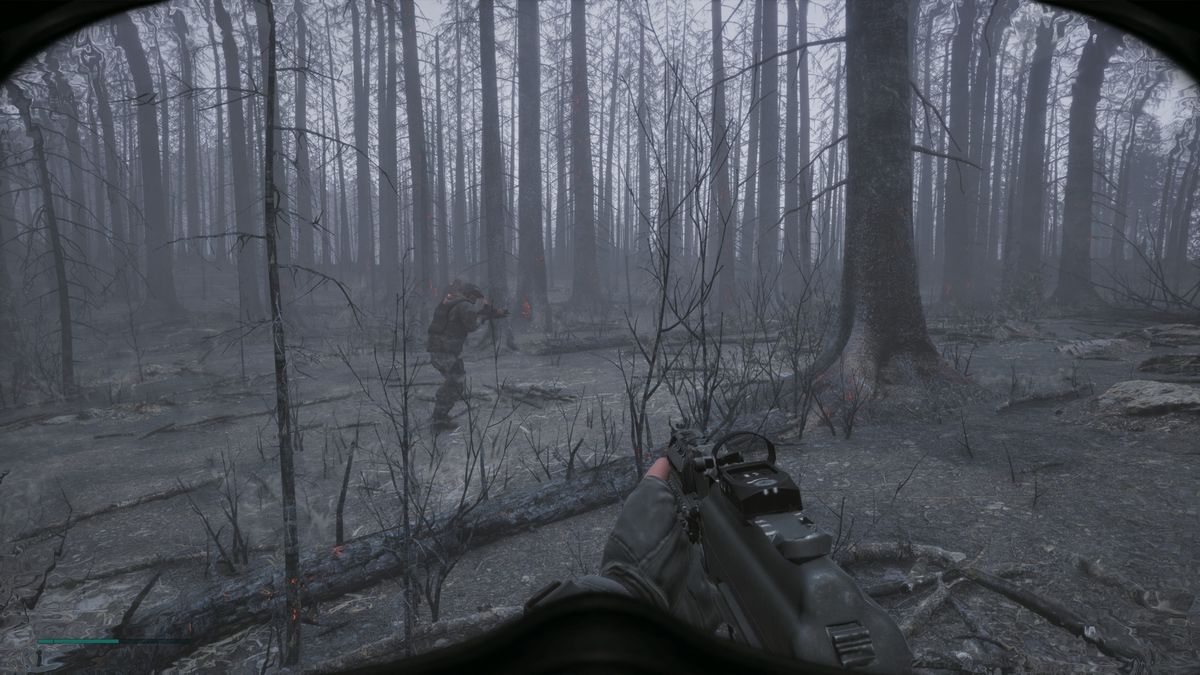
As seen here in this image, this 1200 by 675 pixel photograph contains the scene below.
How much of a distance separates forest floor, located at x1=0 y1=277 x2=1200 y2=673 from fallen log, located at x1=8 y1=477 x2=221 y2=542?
33mm

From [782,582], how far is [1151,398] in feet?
16.5

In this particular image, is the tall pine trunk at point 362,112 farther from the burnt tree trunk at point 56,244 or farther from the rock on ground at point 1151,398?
the rock on ground at point 1151,398

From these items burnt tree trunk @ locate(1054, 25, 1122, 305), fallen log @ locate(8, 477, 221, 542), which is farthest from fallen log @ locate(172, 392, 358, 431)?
burnt tree trunk @ locate(1054, 25, 1122, 305)

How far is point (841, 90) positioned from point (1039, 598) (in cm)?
2340

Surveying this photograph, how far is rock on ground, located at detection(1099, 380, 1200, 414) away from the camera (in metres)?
4.09

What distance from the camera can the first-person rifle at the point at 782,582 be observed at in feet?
2.83

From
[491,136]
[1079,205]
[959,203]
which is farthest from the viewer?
[959,203]

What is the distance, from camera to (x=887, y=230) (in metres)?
5.21

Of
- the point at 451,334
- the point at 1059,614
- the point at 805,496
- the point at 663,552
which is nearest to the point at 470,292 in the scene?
the point at 451,334

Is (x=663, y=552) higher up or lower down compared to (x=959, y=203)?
lower down

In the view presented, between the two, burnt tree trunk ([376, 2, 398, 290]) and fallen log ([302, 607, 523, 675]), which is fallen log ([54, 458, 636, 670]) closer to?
fallen log ([302, 607, 523, 675])

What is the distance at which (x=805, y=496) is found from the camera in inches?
140

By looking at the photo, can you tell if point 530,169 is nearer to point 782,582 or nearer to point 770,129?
point 770,129

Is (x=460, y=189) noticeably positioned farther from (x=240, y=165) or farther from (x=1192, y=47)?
(x=1192, y=47)
